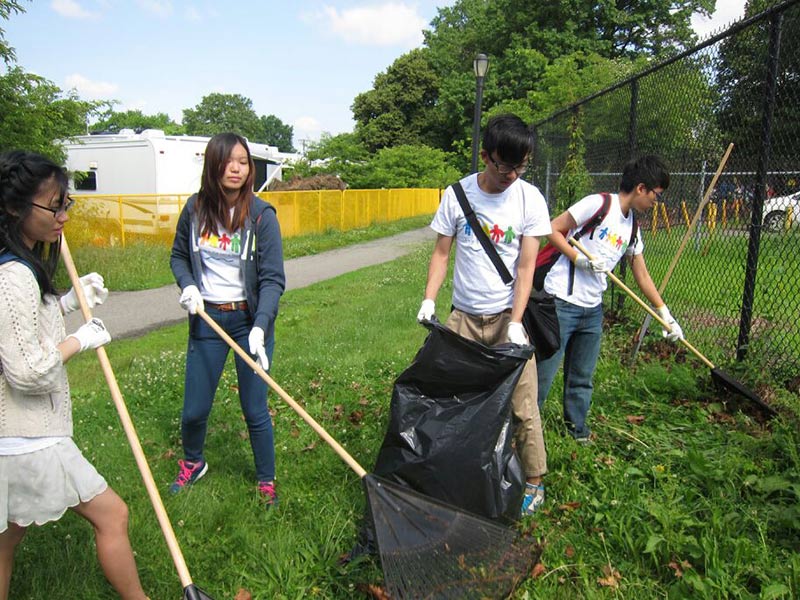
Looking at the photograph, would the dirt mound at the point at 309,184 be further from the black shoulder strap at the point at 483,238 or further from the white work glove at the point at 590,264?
the black shoulder strap at the point at 483,238

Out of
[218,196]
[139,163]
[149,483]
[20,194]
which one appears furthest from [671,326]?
[139,163]

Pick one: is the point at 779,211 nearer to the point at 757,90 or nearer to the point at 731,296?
the point at 731,296

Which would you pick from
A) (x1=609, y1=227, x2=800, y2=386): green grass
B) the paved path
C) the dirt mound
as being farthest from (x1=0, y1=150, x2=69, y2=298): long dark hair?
the dirt mound

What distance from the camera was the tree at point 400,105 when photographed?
146ft

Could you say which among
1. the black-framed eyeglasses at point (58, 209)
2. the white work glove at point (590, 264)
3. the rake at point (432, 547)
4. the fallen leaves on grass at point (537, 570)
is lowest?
the fallen leaves on grass at point (537, 570)

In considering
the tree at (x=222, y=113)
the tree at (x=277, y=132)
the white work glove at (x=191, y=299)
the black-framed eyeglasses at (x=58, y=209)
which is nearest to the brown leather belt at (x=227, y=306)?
the white work glove at (x=191, y=299)

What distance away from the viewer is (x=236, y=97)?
341 feet

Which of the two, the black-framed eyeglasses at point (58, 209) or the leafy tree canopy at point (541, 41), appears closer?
the black-framed eyeglasses at point (58, 209)

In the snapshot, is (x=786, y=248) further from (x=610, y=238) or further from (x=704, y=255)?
(x=610, y=238)

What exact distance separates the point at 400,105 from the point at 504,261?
148 ft

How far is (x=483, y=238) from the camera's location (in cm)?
288

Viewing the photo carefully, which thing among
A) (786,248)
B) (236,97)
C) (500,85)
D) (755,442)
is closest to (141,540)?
(755,442)

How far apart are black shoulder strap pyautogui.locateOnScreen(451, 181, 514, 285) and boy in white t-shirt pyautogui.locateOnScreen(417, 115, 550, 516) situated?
19 millimetres

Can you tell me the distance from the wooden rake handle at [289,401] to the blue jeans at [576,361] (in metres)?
1.28
